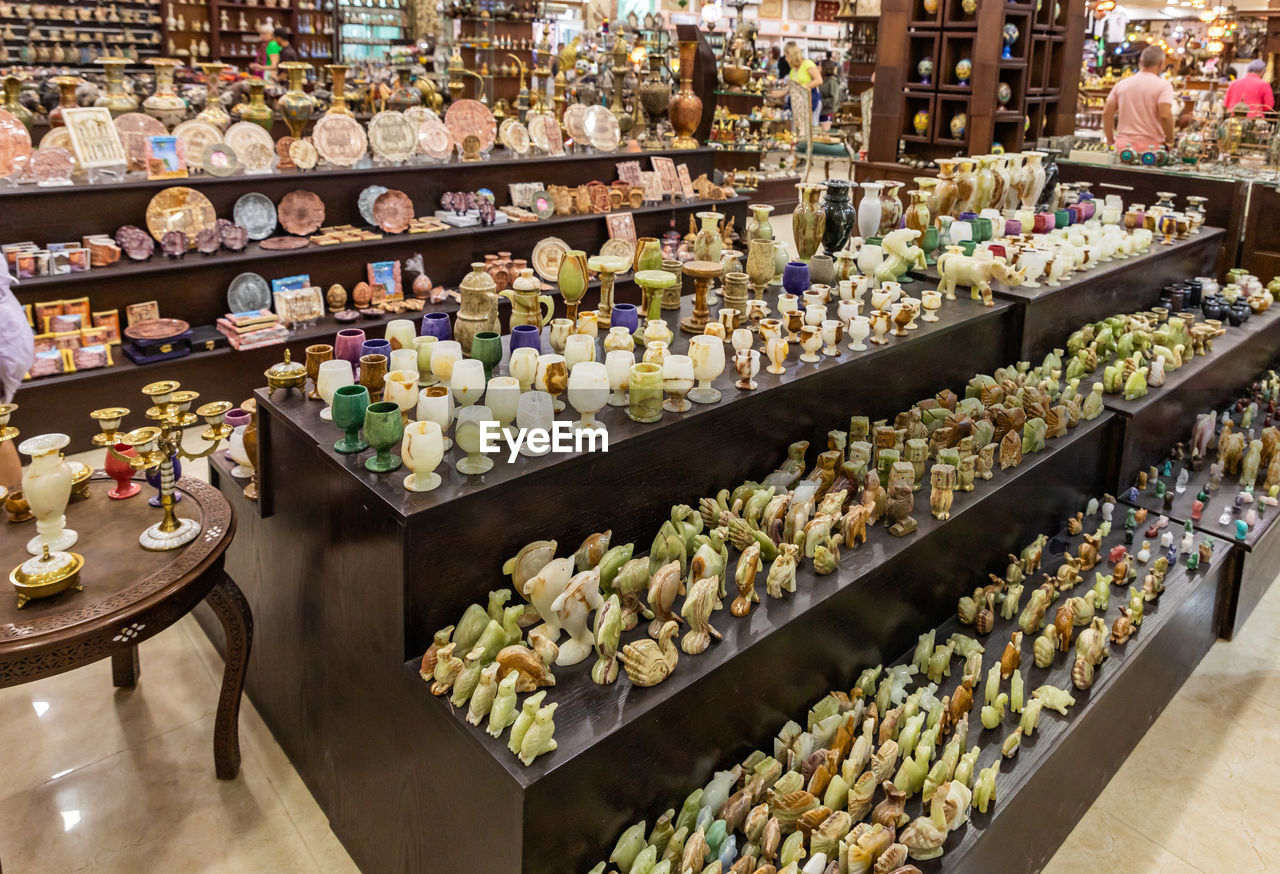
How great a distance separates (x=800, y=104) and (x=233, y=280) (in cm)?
771

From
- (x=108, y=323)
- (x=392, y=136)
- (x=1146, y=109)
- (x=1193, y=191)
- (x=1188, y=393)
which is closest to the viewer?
(x=1188, y=393)

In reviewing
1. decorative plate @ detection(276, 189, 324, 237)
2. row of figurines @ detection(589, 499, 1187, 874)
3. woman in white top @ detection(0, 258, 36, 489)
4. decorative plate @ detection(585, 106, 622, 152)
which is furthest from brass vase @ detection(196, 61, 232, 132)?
row of figurines @ detection(589, 499, 1187, 874)

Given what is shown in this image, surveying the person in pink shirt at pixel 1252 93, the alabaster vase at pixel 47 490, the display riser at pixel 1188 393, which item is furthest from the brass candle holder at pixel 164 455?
the person in pink shirt at pixel 1252 93

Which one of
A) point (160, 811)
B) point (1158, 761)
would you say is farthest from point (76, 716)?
point (1158, 761)

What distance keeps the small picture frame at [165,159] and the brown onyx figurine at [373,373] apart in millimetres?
2726

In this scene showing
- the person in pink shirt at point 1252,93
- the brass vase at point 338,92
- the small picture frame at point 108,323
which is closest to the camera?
the small picture frame at point 108,323

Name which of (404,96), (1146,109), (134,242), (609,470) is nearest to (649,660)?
(609,470)

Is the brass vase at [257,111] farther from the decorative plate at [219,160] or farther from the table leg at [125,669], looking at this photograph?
the table leg at [125,669]

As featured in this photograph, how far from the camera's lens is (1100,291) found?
371cm

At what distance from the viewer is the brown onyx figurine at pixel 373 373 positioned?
1913mm

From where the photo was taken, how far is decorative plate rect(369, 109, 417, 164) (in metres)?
4.64

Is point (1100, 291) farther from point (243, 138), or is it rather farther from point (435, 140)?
point (243, 138)

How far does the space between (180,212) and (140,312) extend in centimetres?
46

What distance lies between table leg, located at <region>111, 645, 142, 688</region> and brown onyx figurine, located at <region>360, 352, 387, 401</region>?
1.22 metres
